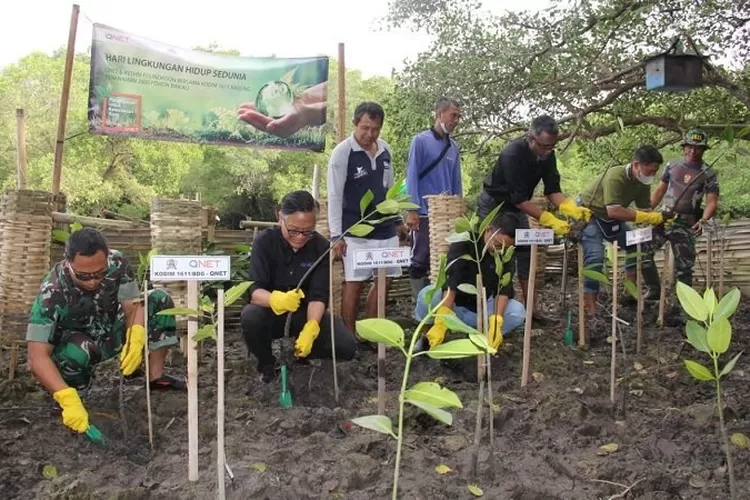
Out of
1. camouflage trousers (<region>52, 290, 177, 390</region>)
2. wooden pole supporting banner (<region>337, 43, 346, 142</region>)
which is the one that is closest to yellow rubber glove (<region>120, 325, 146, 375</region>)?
camouflage trousers (<region>52, 290, 177, 390</region>)

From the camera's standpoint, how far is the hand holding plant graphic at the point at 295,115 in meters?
4.81

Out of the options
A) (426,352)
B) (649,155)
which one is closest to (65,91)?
(649,155)

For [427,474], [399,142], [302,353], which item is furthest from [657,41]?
[427,474]

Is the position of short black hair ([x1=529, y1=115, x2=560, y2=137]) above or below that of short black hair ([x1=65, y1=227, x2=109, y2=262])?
above

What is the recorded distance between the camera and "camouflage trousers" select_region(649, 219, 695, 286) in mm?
4115

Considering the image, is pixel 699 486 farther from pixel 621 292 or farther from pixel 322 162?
pixel 322 162

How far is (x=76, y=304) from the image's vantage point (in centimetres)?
255

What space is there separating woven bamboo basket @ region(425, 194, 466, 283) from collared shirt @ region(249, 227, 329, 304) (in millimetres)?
682

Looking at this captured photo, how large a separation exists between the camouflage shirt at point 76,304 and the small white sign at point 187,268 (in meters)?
0.78

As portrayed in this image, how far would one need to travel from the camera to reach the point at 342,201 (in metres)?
3.36

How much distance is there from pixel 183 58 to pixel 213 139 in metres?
0.57

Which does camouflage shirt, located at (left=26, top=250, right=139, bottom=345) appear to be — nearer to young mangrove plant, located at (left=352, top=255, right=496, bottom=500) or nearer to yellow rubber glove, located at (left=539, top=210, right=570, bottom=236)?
young mangrove plant, located at (left=352, top=255, right=496, bottom=500)

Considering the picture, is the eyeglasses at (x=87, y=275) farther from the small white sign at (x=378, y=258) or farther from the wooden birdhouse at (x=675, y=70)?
the wooden birdhouse at (x=675, y=70)

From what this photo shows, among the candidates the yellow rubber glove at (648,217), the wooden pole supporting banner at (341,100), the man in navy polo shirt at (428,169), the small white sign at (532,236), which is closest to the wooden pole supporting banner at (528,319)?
the small white sign at (532,236)
